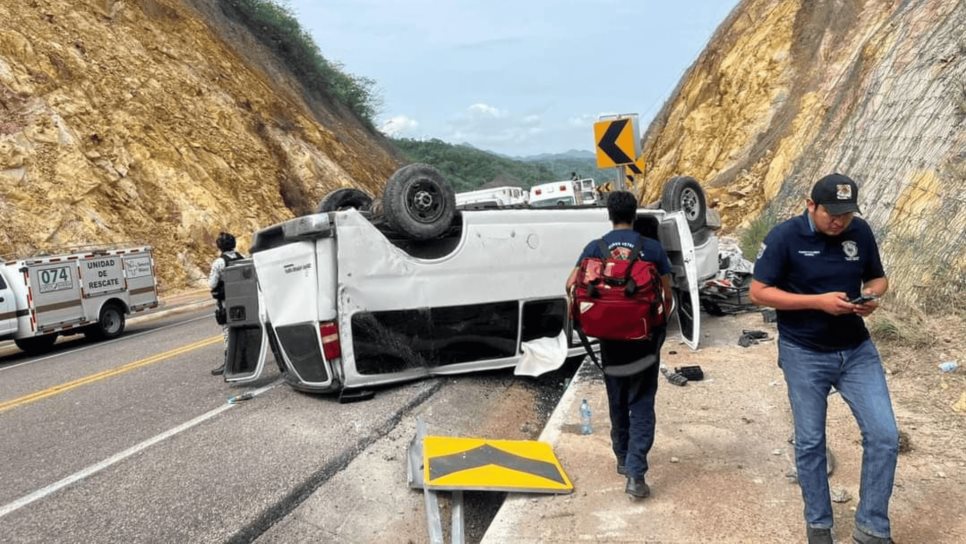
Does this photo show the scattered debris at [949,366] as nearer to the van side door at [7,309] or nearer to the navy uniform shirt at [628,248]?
the navy uniform shirt at [628,248]

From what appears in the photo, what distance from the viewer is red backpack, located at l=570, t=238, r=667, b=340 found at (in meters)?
3.99

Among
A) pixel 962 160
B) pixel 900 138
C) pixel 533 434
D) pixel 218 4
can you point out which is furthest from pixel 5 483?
pixel 218 4

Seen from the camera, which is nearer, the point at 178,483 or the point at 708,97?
the point at 178,483

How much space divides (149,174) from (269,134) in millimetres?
7088

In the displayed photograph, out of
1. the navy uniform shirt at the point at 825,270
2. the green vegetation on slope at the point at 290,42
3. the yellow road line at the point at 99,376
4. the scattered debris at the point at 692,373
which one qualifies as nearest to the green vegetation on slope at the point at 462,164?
the green vegetation on slope at the point at 290,42

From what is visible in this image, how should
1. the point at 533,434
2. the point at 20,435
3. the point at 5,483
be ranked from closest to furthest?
the point at 5,483
the point at 533,434
the point at 20,435

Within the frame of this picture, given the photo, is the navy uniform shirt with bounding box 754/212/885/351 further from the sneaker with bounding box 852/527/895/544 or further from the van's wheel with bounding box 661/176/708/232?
the van's wheel with bounding box 661/176/708/232

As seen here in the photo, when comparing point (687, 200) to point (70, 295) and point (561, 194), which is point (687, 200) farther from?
point (561, 194)

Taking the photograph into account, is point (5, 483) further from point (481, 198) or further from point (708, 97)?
point (708, 97)

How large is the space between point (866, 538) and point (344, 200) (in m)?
6.33

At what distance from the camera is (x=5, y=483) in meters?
5.20

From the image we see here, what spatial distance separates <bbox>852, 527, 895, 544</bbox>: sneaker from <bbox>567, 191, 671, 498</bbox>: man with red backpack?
1.14 meters

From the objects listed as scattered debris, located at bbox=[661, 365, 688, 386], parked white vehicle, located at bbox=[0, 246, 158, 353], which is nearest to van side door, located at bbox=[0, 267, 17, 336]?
parked white vehicle, located at bbox=[0, 246, 158, 353]

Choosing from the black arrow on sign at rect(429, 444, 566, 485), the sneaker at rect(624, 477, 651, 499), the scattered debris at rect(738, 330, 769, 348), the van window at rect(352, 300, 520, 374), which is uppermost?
the van window at rect(352, 300, 520, 374)
